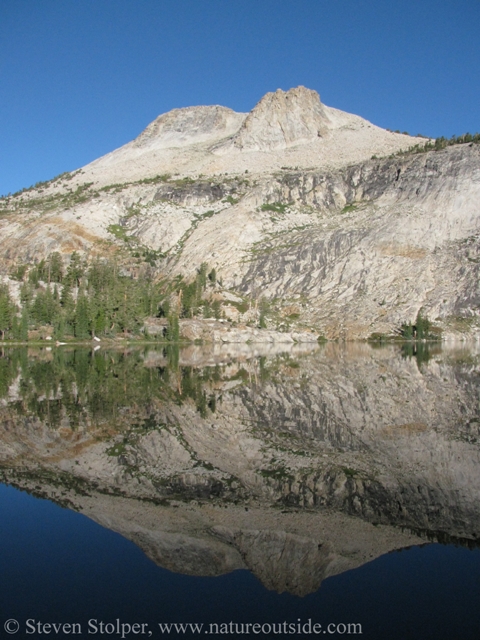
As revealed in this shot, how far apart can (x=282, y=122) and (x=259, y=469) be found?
547 feet

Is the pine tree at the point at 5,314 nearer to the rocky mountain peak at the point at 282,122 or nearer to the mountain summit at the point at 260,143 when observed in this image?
the mountain summit at the point at 260,143

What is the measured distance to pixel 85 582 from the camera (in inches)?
339

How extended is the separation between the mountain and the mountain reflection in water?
7259 cm

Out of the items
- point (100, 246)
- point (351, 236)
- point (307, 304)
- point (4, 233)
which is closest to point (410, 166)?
point (351, 236)

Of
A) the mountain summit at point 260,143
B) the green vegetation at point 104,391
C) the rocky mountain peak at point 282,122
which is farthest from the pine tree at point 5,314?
the rocky mountain peak at point 282,122

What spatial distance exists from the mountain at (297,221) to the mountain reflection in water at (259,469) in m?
72.6

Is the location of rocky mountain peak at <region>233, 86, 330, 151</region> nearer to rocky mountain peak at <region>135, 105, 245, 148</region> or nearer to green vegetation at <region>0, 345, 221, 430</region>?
rocky mountain peak at <region>135, 105, 245, 148</region>

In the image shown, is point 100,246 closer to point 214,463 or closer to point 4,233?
point 4,233

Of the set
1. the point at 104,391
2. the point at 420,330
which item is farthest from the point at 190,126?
the point at 104,391

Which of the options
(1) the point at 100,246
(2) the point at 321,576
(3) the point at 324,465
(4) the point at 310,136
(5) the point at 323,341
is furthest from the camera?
(4) the point at 310,136

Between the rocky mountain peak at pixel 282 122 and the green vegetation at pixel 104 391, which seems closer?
the green vegetation at pixel 104 391

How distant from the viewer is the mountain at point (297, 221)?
101000mm

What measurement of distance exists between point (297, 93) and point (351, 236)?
276 feet

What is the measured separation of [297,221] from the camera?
125 meters
